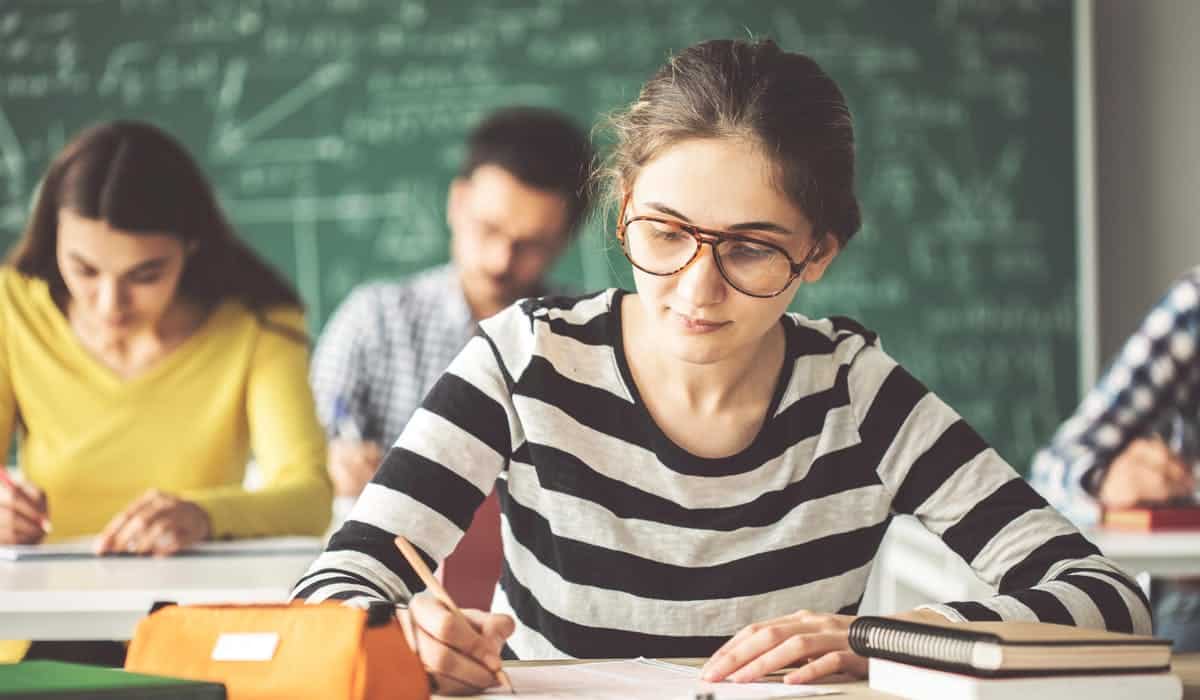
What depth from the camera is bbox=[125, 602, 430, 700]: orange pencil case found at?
0.93 meters

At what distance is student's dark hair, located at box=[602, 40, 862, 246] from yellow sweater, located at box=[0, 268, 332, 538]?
1137 millimetres

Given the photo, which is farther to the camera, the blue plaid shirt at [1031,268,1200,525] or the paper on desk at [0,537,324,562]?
the blue plaid shirt at [1031,268,1200,525]

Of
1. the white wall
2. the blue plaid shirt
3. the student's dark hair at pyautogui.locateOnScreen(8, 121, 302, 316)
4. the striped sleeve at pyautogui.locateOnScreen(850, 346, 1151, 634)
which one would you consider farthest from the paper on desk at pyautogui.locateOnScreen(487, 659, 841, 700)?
the white wall

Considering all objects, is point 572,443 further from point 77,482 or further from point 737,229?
point 77,482

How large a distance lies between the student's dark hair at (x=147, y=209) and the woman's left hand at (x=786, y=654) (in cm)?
152

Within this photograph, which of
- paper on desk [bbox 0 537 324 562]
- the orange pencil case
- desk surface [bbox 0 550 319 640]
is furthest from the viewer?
paper on desk [bbox 0 537 324 562]

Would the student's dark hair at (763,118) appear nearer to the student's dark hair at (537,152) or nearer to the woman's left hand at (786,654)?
the woman's left hand at (786,654)

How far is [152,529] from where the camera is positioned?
1980 millimetres

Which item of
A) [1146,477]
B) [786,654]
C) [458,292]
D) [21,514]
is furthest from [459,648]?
[458,292]

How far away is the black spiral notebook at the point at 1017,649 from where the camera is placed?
3.23ft

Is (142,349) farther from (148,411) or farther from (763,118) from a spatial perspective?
(763,118)

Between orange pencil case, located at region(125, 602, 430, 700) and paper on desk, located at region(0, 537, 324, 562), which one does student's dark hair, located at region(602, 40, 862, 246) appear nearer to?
orange pencil case, located at region(125, 602, 430, 700)

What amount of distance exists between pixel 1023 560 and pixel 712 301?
416 mm

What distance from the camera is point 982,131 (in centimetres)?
430
